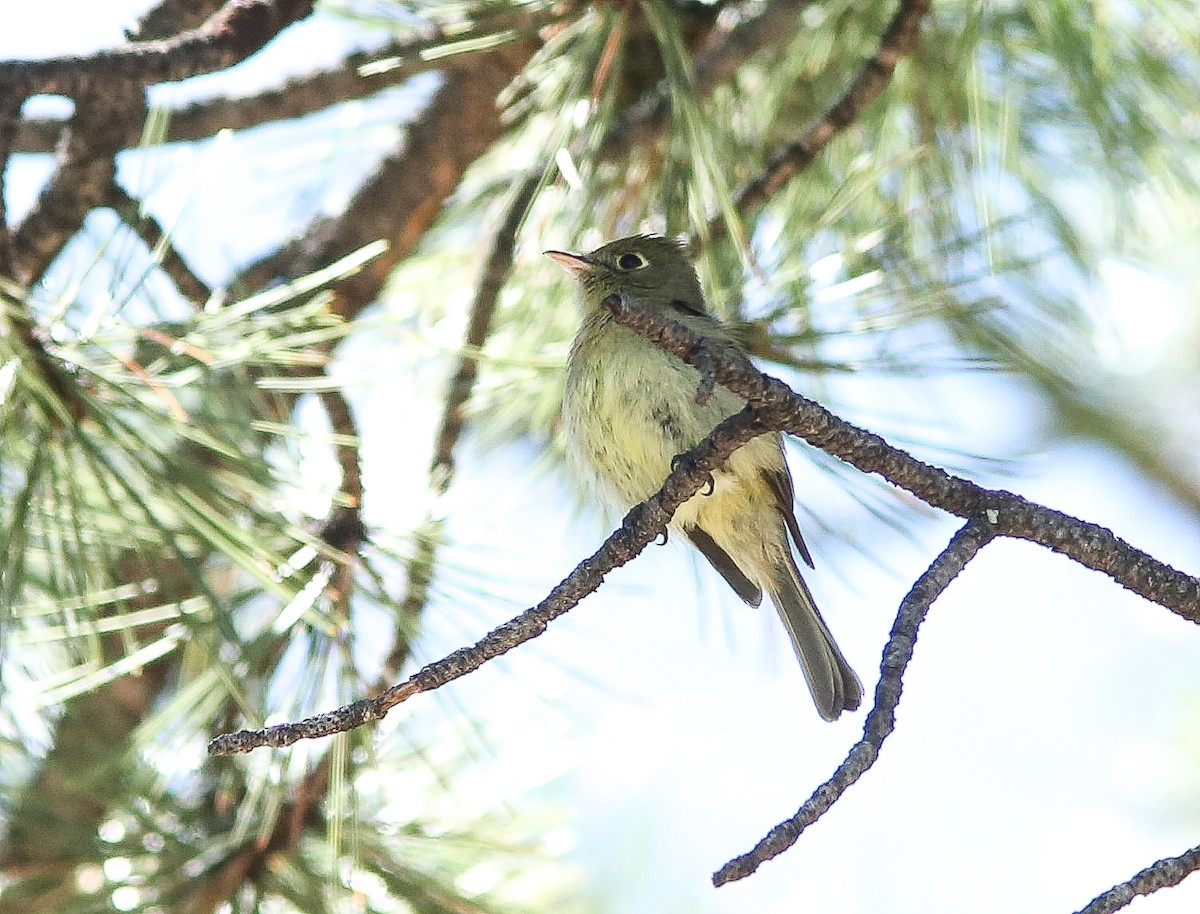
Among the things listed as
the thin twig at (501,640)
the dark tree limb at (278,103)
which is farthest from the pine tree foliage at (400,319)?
the thin twig at (501,640)

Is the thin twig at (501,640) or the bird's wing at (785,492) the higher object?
the bird's wing at (785,492)

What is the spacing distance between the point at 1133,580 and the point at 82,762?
218cm

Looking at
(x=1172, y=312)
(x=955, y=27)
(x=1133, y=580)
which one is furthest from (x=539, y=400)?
(x=1172, y=312)

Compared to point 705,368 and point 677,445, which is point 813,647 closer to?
point 677,445

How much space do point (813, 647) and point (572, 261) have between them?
0.91 meters

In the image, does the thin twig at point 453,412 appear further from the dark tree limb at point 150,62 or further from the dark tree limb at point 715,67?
the dark tree limb at point 150,62

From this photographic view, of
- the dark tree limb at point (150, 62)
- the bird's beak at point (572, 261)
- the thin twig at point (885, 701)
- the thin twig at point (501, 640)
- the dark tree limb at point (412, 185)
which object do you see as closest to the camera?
the thin twig at point (885, 701)

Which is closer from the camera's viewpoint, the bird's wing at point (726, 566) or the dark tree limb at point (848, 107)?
the dark tree limb at point (848, 107)

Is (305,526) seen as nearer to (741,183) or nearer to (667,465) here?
(667,465)

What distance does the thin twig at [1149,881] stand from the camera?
156 centimetres

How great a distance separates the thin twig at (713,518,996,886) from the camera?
149cm

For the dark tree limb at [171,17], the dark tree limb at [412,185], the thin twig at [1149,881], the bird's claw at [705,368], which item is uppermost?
the dark tree limb at [412,185]

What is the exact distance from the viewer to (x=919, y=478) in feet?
5.90

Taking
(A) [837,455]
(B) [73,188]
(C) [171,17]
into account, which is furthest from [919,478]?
(C) [171,17]
